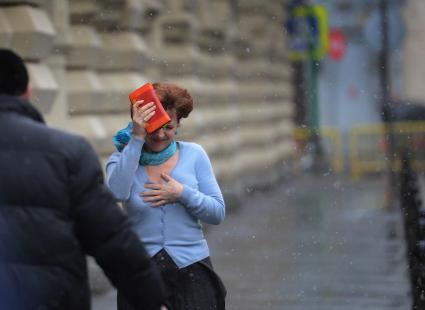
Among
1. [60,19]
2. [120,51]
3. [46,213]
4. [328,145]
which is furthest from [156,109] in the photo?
[328,145]

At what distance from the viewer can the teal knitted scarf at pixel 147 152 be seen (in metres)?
4.93

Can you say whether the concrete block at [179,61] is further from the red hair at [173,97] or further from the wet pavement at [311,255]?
the red hair at [173,97]

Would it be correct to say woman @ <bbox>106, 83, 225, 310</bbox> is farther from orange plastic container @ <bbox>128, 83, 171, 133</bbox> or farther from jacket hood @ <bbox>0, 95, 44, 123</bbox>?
jacket hood @ <bbox>0, 95, 44, 123</bbox>

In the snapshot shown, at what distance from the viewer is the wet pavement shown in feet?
31.8

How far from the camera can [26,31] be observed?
897cm

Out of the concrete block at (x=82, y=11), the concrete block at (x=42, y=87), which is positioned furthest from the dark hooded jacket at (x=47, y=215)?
the concrete block at (x=82, y=11)

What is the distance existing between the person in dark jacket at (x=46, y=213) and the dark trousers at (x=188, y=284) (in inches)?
43.0

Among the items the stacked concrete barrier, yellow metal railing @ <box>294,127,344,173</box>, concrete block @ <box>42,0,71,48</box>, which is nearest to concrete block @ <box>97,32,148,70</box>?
the stacked concrete barrier

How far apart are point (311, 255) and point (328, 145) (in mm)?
16361

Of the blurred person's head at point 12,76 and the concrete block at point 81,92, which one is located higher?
the blurred person's head at point 12,76

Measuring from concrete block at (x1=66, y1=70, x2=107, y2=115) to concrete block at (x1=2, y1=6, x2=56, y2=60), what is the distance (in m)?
1.69

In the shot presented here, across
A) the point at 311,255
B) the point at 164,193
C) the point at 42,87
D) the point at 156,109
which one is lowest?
the point at 311,255

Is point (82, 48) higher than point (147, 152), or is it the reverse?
point (147, 152)

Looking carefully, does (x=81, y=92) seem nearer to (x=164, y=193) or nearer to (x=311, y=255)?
(x=311, y=255)
